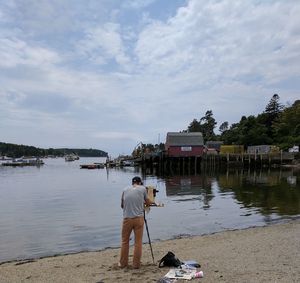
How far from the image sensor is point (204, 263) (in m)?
10.3

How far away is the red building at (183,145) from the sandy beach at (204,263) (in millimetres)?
68246

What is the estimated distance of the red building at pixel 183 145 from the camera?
83562 mm

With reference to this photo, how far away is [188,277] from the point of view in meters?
8.76

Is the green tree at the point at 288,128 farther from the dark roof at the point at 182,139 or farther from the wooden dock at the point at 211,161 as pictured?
the dark roof at the point at 182,139

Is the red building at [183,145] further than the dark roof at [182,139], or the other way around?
→ the dark roof at [182,139]

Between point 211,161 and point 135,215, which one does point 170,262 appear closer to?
point 135,215

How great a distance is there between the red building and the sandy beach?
6825 cm

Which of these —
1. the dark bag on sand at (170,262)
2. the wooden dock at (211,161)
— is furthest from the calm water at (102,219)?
the wooden dock at (211,161)

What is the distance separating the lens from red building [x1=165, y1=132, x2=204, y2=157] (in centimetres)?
8356

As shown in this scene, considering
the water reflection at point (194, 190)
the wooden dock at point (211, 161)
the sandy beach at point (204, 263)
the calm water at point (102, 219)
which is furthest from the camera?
the wooden dock at point (211, 161)

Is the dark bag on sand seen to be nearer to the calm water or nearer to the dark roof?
the calm water

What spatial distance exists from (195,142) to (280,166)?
18.1 metres

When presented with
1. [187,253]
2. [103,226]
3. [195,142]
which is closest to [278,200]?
[103,226]

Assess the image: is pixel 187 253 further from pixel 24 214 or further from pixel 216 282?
pixel 24 214
